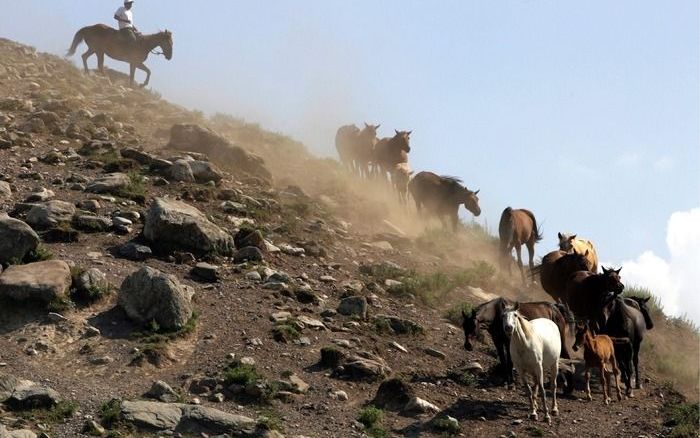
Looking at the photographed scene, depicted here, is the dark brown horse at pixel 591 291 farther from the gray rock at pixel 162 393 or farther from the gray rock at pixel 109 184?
the gray rock at pixel 109 184

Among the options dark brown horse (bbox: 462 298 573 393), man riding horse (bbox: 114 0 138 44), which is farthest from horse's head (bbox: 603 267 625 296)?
man riding horse (bbox: 114 0 138 44)

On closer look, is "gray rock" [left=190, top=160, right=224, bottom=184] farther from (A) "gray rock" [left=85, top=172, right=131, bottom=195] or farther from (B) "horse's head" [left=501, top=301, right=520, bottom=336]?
(B) "horse's head" [left=501, top=301, right=520, bottom=336]

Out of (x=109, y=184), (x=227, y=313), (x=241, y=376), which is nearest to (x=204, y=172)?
(x=109, y=184)

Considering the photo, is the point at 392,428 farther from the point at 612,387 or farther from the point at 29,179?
the point at 29,179

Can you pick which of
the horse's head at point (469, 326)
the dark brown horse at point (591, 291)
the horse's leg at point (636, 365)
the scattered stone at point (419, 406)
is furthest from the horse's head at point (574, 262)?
the scattered stone at point (419, 406)

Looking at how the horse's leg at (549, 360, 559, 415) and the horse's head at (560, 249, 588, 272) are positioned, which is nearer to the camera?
the horse's leg at (549, 360, 559, 415)

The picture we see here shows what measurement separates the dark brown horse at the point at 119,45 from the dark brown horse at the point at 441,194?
41.8ft

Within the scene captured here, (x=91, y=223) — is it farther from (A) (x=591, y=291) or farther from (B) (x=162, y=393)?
(A) (x=591, y=291)

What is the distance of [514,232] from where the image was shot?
24453mm

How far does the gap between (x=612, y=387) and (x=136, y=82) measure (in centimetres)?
2593

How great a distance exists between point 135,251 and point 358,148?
17024 mm

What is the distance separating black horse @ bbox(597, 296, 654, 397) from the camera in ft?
53.8

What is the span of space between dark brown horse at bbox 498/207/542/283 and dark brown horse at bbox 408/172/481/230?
319 cm

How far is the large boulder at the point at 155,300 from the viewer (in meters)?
14.8
